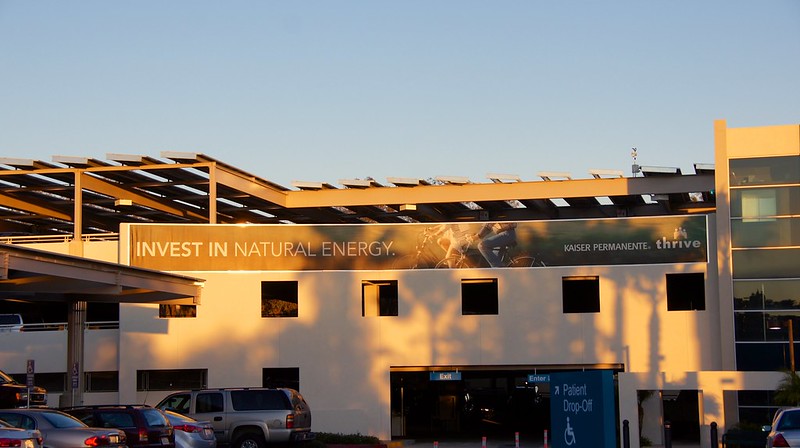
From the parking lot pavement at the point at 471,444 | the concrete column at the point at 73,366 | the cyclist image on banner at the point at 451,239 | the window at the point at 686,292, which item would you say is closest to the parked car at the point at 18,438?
the concrete column at the point at 73,366

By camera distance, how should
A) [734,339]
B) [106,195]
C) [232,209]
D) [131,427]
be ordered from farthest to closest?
1. [232,209]
2. [106,195]
3. [734,339]
4. [131,427]

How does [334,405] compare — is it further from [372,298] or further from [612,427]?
[612,427]

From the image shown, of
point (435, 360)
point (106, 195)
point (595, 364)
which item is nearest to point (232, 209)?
point (106, 195)

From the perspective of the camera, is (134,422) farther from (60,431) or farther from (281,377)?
(281,377)

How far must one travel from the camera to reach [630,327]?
3809cm

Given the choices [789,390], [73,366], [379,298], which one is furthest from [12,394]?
[789,390]

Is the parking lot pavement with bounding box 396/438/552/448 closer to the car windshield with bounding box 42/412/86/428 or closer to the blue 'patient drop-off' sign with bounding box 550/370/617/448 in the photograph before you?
the blue 'patient drop-off' sign with bounding box 550/370/617/448

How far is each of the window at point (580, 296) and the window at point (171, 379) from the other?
13084 mm

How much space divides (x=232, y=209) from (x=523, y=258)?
542 inches

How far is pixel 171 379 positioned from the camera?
3938 centimetres

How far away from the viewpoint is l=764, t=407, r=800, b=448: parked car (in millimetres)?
20609

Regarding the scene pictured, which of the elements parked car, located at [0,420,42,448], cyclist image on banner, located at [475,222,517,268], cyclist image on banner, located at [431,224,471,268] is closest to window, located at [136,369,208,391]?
cyclist image on banner, located at [431,224,471,268]

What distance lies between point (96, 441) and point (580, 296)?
22061 mm

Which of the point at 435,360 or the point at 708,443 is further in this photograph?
the point at 435,360
